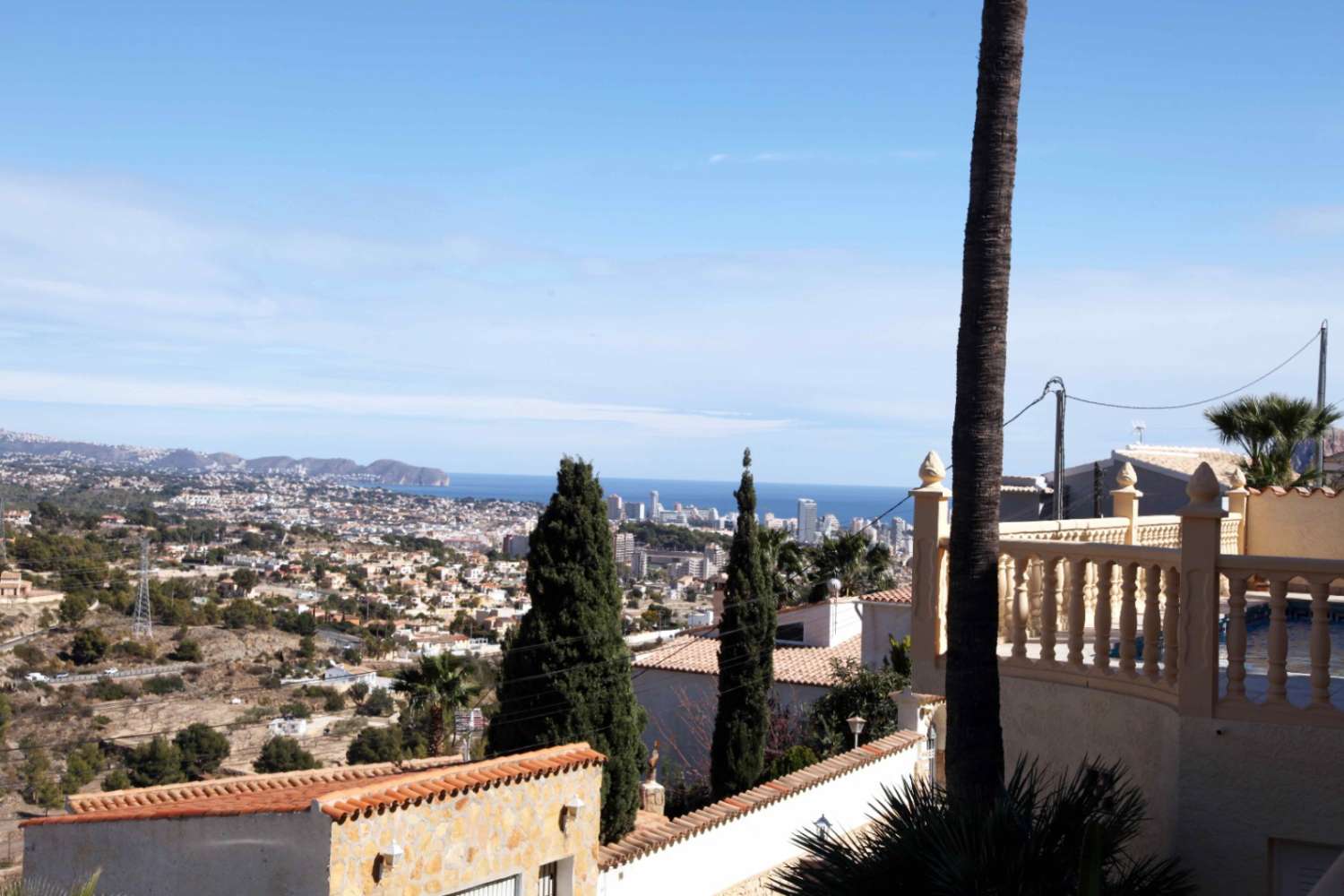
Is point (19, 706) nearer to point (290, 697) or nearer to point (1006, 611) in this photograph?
point (290, 697)

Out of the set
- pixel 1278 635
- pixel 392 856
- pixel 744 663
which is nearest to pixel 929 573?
pixel 1278 635

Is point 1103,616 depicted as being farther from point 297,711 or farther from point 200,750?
point 297,711

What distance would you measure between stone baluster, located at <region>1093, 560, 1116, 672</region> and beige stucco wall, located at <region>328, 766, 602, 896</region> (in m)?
6.18

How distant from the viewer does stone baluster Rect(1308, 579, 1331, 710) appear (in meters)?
5.84

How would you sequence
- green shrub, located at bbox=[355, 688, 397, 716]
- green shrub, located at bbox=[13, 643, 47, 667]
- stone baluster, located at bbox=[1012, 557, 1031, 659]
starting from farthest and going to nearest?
green shrub, located at bbox=[13, 643, 47, 667] → green shrub, located at bbox=[355, 688, 397, 716] → stone baluster, located at bbox=[1012, 557, 1031, 659]

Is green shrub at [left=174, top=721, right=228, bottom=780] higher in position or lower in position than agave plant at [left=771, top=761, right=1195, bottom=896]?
lower

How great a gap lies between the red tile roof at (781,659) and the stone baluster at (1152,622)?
61.2 ft

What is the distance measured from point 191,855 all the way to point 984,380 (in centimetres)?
841

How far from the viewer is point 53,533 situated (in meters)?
68.6

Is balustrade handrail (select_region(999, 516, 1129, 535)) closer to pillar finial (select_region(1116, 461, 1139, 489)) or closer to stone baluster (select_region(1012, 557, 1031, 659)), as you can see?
stone baluster (select_region(1012, 557, 1031, 659))

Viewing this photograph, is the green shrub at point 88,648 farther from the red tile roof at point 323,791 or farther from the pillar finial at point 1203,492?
the pillar finial at point 1203,492

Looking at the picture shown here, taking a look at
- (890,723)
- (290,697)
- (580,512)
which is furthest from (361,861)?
(290,697)

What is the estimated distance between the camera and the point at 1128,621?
6.65 metres

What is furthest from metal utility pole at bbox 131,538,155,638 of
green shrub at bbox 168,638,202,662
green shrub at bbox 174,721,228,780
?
green shrub at bbox 174,721,228,780
